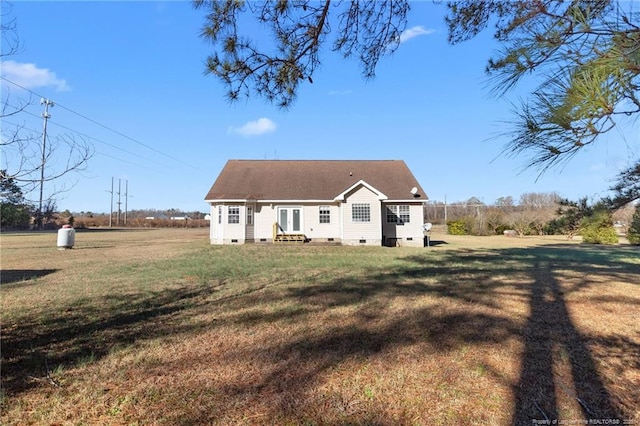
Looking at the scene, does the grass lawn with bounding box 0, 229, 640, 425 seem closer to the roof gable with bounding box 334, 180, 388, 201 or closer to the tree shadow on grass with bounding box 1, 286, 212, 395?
the tree shadow on grass with bounding box 1, 286, 212, 395

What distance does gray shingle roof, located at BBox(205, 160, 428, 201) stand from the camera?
73.2ft

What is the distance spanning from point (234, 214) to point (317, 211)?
512 centimetres

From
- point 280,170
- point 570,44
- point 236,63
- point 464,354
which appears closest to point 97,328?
point 236,63

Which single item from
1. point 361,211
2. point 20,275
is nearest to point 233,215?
point 361,211

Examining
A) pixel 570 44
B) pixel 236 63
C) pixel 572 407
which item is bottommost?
pixel 572 407

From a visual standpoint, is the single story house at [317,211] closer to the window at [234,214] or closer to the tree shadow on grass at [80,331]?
the window at [234,214]

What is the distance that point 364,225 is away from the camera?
69.1ft

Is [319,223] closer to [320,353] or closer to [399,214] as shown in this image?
[399,214]

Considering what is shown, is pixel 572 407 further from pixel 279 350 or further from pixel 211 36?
pixel 211 36

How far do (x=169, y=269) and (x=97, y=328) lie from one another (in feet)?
18.7

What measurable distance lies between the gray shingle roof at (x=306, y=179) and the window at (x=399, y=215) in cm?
69

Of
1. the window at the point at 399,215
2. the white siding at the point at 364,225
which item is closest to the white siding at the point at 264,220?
the white siding at the point at 364,225

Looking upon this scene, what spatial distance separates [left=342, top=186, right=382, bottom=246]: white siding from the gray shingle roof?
59.5 inches

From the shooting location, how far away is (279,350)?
13.3ft
